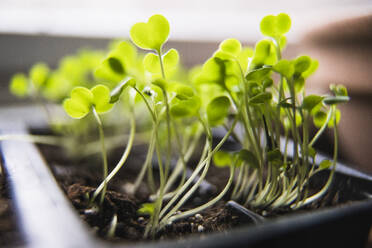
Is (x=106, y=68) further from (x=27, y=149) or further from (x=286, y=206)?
(x=286, y=206)

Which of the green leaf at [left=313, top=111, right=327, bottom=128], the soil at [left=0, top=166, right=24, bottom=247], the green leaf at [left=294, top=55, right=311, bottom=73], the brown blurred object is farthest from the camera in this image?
the brown blurred object

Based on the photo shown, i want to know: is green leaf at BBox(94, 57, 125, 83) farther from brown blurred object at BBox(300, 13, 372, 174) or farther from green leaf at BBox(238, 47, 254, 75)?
brown blurred object at BBox(300, 13, 372, 174)

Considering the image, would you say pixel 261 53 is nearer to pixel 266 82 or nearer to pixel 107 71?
pixel 266 82

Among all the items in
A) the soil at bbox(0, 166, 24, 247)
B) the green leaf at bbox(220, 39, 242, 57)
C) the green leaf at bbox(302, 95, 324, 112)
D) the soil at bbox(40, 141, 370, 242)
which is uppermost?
the green leaf at bbox(220, 39, 242, 57)

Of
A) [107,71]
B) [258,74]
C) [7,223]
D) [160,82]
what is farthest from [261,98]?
[7,223]

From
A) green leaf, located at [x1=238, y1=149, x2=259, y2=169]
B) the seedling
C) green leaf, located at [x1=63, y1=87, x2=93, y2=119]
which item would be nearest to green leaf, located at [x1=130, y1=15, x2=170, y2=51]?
the seedling

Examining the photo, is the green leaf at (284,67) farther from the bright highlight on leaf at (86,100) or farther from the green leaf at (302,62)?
the bright highlight on leaf at (86,100)

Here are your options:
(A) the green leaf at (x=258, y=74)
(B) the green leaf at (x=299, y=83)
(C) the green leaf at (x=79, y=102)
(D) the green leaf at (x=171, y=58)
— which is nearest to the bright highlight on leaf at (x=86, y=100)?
(C) the green leaf at (x=79, y=102)
